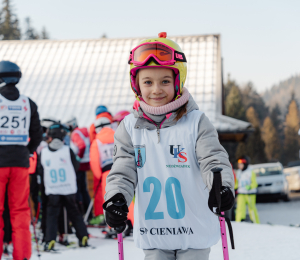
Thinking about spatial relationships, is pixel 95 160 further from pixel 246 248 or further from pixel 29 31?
pixel 29 31

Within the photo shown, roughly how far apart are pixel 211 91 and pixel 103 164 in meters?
8.16

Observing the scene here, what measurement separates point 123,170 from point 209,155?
49 centimetres

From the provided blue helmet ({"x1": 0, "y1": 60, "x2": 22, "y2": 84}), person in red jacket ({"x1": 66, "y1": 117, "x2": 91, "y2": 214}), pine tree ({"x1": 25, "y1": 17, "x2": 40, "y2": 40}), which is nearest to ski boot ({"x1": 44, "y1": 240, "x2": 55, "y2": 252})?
blue helmet ({"x1": 0, "y1": 60, "x2": 22, "y2": 84})

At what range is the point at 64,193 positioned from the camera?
18.8 feet

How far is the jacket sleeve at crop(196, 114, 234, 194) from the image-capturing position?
2061mm

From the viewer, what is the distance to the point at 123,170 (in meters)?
2.27

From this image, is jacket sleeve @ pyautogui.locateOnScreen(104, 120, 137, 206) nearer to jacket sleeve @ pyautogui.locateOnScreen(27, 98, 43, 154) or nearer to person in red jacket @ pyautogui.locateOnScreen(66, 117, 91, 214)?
jacket sleeve @ pyautogui.locateOnScreen(27, 98, 43, 154)

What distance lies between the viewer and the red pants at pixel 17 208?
166 inches

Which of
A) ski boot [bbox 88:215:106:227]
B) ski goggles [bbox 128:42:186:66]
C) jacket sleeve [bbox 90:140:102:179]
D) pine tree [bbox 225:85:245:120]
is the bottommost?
ski boot [bbox 88:215:106:227]

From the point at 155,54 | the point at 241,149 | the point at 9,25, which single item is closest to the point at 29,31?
the point at 9,25

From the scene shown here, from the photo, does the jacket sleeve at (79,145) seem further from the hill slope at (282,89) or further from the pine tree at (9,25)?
the hill slope at (282,89)

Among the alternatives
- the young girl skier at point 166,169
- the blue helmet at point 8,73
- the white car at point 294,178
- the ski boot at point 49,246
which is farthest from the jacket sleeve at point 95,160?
the white car at point 294,178

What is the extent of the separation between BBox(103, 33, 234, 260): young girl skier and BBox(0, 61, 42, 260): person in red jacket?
2.24 meters

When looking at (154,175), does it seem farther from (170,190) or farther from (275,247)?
(275,247)
